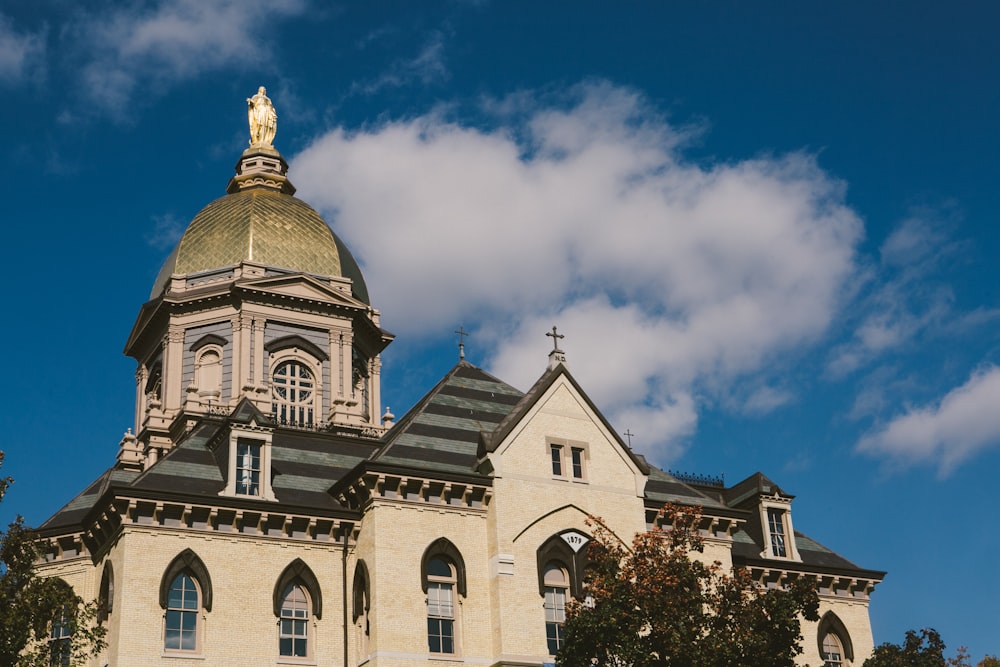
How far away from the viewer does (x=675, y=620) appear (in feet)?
89.8

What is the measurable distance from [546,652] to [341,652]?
18.4ft

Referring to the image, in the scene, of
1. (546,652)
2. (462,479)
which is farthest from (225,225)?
(546,652)

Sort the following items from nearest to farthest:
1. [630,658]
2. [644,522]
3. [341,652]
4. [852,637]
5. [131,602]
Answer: [630,658], [131,602], [341,652], [644,522], [852,637]

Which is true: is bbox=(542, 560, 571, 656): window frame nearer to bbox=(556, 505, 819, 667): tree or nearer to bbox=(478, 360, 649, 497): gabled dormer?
bbox=(478, 360, 649, 497): gabled dormer

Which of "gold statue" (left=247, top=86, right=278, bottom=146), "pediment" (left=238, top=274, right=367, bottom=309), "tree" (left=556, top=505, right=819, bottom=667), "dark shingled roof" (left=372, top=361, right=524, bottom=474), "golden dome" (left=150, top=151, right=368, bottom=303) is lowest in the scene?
"tree" (left=556, top=505, right=819, bottom=667)

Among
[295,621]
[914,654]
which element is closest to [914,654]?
[914,654]

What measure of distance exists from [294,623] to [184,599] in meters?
3.10

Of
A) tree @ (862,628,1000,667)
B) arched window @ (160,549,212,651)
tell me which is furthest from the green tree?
arched window @ (160,549,212,651)

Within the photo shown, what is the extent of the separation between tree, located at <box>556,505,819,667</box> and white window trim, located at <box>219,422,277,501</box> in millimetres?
10501

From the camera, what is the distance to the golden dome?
168 ft

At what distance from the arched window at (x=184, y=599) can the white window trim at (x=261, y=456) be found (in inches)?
93.9

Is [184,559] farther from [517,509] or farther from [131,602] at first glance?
[517,509]

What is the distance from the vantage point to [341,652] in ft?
110

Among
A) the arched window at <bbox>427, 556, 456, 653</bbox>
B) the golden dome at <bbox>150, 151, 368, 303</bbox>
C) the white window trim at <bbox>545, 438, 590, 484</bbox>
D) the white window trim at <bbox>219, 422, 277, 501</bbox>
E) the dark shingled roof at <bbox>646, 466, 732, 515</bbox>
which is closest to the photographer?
the arched window at <bbox>427, 556, 456, 653</bbox>
